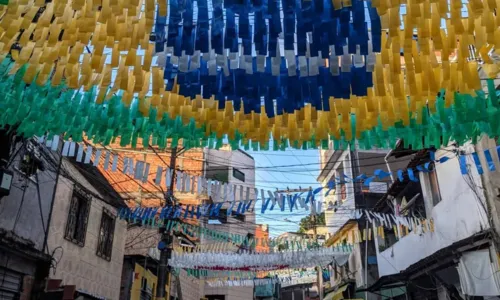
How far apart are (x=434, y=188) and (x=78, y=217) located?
34.7 feet

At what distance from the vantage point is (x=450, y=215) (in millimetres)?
11086

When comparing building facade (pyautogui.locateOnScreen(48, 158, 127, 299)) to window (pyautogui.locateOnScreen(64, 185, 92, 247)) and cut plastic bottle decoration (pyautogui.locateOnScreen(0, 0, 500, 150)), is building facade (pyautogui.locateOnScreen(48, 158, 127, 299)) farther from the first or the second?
cut plastic bottle decoration (pyautogui.locateOnScreen(0, 0, 500, 150))

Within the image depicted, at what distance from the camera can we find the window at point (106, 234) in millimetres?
13039

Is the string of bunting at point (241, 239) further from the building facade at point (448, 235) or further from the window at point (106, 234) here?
the building facade at point (448, 235)

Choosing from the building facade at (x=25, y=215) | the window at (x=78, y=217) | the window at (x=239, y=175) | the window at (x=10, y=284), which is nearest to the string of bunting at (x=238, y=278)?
the window at (x=239, y=175)

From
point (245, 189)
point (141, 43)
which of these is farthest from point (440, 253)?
point (141, 43)

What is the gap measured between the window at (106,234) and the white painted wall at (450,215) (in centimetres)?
1009

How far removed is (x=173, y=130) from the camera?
4980 millimetres

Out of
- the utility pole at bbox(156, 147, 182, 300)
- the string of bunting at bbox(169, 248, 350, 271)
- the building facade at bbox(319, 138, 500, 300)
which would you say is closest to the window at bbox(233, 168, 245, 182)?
the building facade at bbox(319, 138, 500, 300)

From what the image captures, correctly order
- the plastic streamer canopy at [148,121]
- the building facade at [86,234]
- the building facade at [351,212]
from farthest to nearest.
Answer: the building facade at [351,212], the building facade at [86,234], the plastic streamer canopy at [148,121]

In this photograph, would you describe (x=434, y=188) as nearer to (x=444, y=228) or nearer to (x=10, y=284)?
(x=444, y=228)

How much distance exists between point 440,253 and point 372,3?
8.62 meters

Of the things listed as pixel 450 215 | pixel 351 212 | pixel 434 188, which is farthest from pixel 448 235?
pixel 351 212

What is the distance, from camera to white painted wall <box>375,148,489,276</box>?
31.4ft
